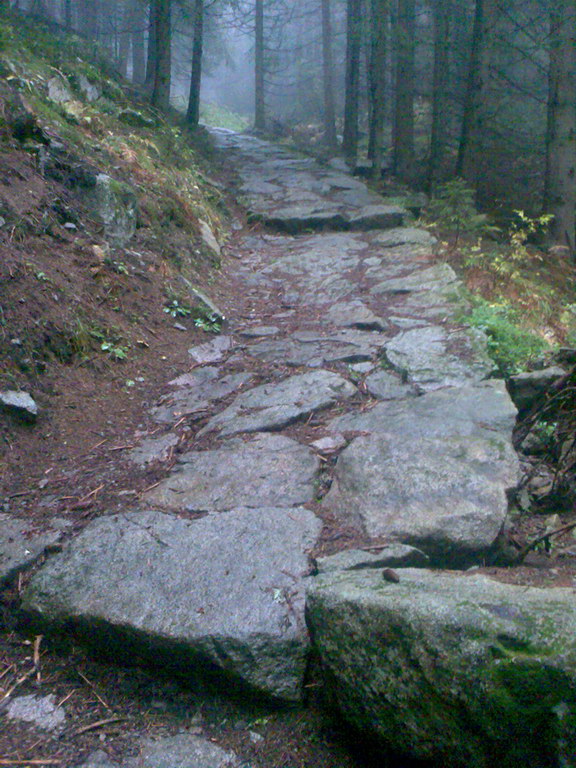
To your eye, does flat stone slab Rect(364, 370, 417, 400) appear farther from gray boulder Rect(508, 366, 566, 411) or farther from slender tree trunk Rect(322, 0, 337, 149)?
slender tree trunk Rect(322, 0, 337, 149)

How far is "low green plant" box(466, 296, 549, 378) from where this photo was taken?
4.36m

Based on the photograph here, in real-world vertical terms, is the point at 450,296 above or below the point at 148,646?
above

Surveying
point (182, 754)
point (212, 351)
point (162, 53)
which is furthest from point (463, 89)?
point (182, 754)

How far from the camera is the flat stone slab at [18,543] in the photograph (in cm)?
257

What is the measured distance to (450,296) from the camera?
18.8 ft

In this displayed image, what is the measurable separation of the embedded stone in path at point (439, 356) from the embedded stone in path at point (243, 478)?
1.26m

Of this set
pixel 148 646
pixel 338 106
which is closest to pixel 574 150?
pixel 148 646

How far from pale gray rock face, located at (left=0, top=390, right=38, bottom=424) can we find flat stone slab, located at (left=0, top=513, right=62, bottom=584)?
809 mm

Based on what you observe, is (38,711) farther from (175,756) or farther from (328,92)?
(328,92)

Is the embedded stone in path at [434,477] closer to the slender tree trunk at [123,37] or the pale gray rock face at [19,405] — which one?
the pale gray rock face at [19,405]

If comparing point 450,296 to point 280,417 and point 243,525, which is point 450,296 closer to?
point 280,417

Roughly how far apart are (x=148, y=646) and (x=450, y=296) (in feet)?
14.9

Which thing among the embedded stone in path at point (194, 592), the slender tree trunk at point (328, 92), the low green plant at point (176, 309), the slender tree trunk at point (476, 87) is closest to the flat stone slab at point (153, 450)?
the embedded stone in path at point (194, 592)

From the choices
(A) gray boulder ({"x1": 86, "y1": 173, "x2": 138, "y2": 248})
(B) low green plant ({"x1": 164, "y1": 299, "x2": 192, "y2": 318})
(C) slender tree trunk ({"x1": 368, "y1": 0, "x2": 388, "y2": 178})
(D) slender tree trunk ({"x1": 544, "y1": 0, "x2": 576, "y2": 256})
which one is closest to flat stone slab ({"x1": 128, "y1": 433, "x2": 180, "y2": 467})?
(B) low green plant ({"x1": 164, "y1": 299, "x2": 192, "y2": 318})
